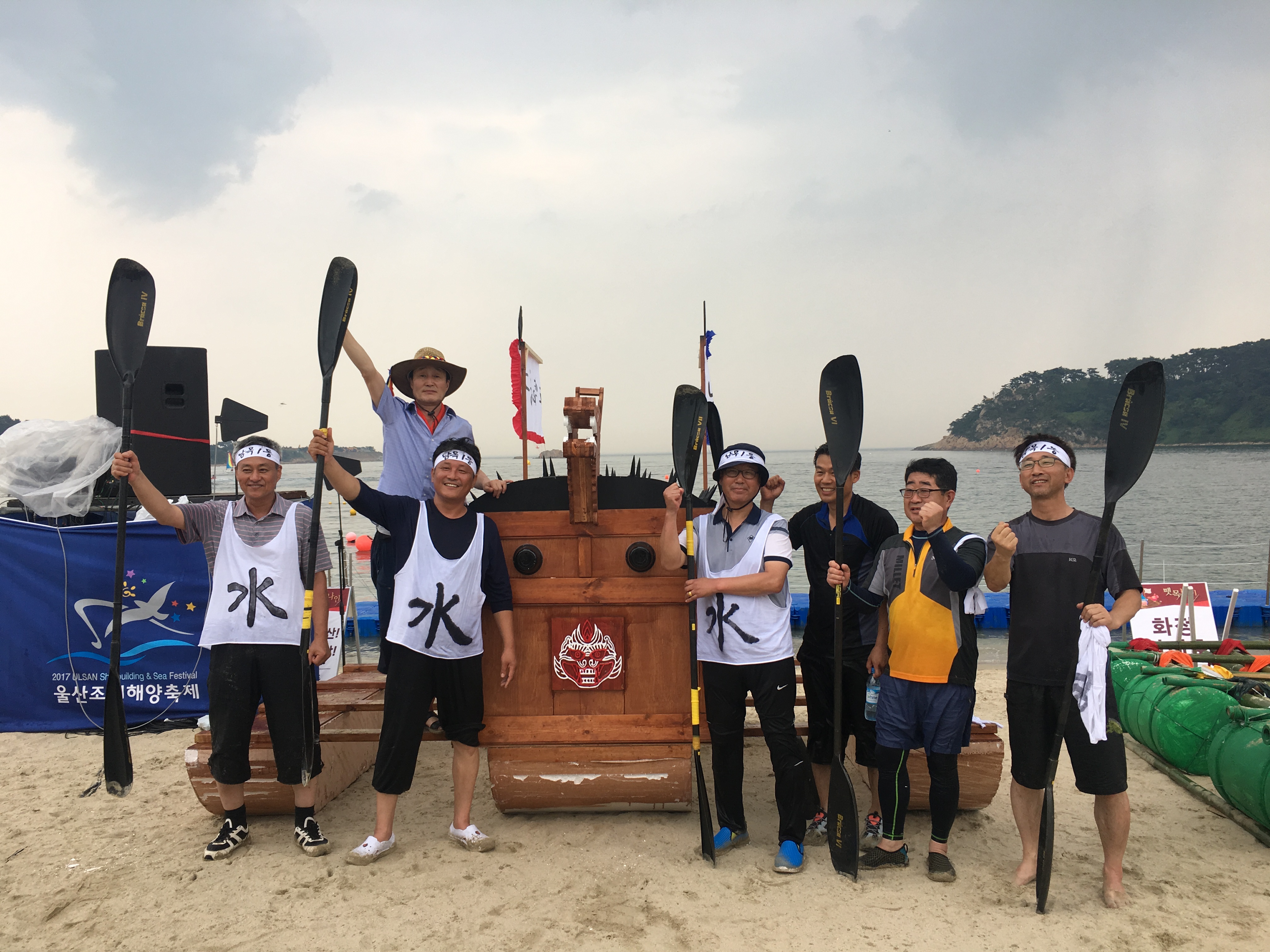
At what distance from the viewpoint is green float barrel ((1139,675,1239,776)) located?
422 cm

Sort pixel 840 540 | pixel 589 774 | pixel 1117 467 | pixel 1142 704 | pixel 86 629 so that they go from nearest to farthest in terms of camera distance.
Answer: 1. pixel 1117 467
2. pixel 840 540
3. pixel 589 774
4. pixel 1142 704
5. pixel 86 629

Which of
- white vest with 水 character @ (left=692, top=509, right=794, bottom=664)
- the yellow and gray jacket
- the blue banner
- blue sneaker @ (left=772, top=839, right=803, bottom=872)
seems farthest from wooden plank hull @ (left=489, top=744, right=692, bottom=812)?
the blue banner

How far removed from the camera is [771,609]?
10.9ft

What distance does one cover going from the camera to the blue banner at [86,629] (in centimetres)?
552

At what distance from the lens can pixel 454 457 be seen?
3.37m

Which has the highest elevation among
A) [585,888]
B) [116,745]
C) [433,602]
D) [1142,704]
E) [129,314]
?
[129,314]

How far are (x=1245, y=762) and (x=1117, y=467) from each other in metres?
1.74

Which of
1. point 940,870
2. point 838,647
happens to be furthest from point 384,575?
point 940,870

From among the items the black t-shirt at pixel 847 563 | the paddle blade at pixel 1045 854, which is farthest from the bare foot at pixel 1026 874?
the black t-shirt at pixel 847 563

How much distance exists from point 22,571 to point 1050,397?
76608 mm

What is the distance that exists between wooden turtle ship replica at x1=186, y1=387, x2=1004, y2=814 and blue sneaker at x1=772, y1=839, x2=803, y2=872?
60 cm

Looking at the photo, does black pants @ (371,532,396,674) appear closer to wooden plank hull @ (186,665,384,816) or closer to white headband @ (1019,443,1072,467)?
wooden plank hull @ (186,665,384,816)

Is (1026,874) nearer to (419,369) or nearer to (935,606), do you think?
(935,606)

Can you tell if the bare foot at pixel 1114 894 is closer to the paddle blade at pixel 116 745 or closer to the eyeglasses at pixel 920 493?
the eyeglasses at pixel 920 493
